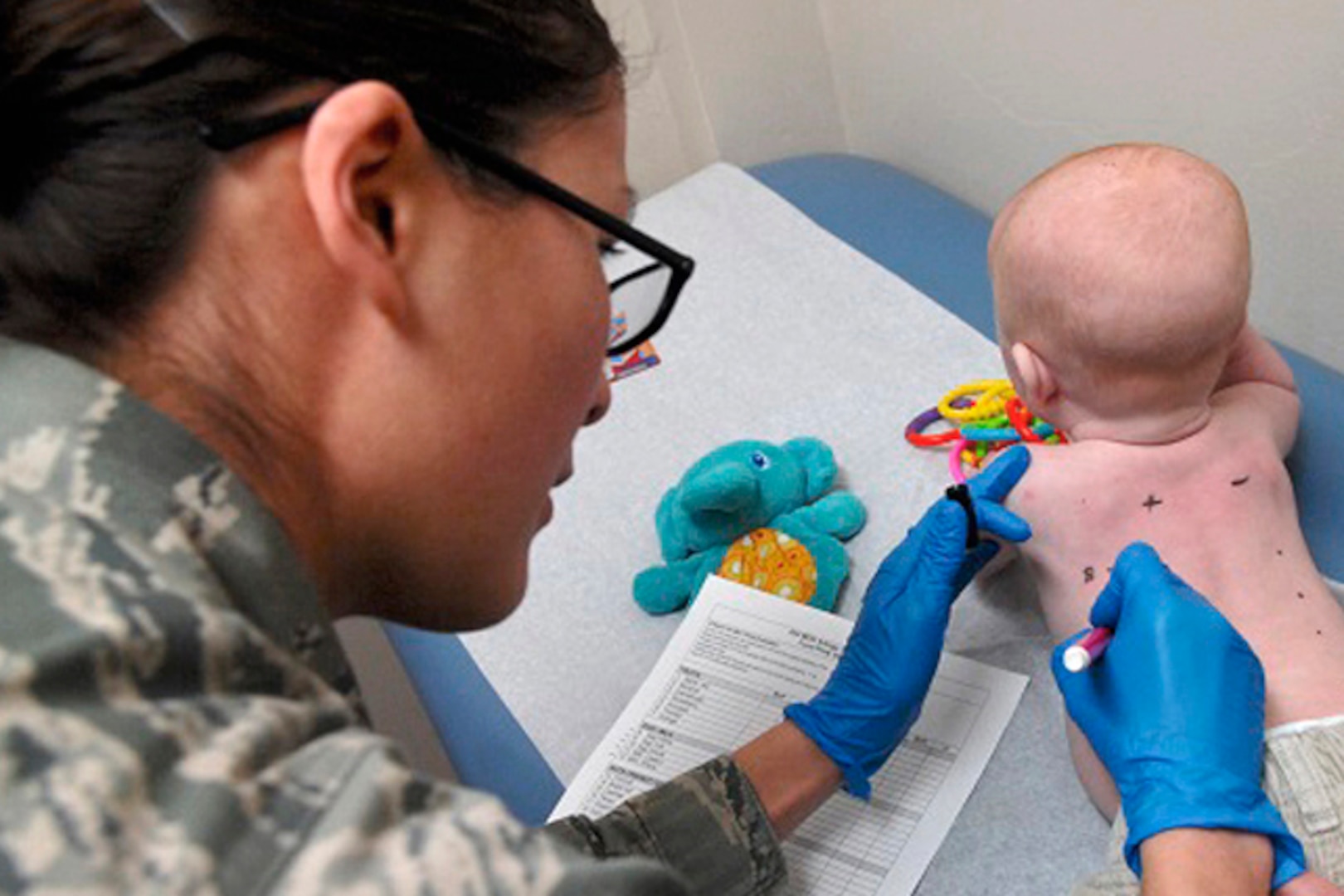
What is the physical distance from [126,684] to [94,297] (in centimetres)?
20

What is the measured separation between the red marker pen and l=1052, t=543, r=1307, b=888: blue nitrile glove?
11 millimetres

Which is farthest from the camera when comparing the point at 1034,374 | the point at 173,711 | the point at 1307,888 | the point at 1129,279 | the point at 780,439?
the point at 780,439

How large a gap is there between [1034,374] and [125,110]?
79 centimetres

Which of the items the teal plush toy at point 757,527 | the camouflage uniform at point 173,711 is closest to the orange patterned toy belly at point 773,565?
the teal plush toy at point 757,527

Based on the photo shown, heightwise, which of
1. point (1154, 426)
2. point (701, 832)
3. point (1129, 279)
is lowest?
point (701, 832)

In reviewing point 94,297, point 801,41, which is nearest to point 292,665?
point 94,297

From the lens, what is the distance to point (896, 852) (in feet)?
3.66

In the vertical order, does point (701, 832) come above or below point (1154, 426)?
below

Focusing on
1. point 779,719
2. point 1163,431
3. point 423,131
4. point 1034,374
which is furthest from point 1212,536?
point 423,131

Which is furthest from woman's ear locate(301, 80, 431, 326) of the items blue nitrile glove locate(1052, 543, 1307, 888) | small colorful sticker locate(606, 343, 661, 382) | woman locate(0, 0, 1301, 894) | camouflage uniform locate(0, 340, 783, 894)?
small colorful sticker locate(606, 343, 661, 382)

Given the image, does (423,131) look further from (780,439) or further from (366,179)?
(780,439)

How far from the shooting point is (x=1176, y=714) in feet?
3.07

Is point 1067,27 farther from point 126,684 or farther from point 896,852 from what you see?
point 126,684

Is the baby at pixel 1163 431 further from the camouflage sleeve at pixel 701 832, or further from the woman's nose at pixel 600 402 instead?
the woman's nose at pixel 600 402
